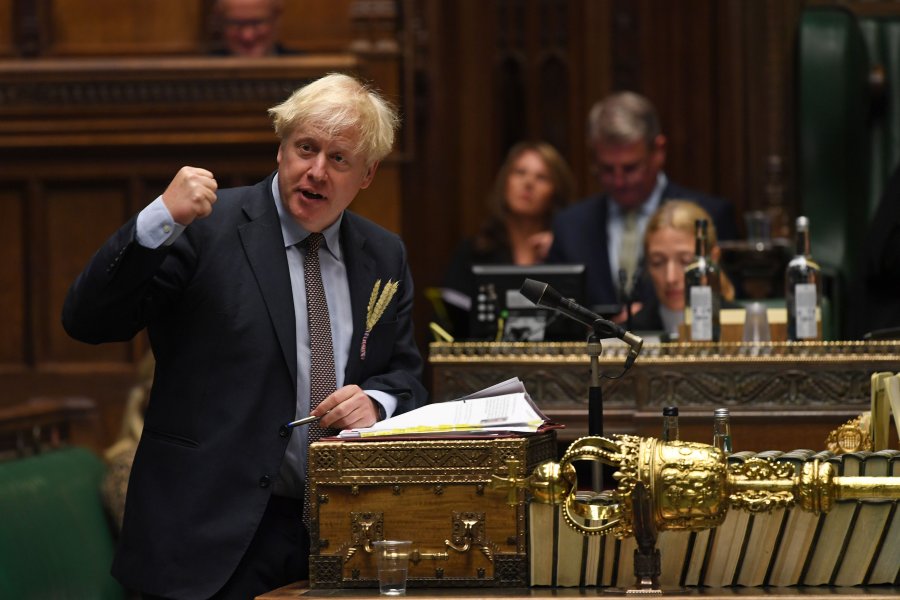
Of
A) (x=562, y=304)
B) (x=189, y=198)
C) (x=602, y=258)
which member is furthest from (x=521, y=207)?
(x=189, y=198)

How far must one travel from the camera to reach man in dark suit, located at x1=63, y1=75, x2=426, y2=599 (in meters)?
2.85

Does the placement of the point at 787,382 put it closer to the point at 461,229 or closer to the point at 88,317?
the point at 88,317

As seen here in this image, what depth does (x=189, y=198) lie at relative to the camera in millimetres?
2715

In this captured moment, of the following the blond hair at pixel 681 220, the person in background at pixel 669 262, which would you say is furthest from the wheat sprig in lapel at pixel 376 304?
the blond hair at pixel 681 220

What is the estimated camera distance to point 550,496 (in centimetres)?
253

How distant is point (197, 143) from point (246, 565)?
3.42m

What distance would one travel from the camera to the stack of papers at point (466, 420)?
272 cm

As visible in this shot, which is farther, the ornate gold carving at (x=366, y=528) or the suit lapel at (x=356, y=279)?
the suit lapel at (x=356, y=279)

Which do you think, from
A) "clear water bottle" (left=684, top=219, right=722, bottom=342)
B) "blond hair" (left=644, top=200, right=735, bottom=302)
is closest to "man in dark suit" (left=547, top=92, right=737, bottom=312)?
"blond hair" (left=644, top=200, right=735, bottom=302)

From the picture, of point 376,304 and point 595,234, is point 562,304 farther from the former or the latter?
point 595,234

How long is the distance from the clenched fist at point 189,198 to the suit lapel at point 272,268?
239 millimetres

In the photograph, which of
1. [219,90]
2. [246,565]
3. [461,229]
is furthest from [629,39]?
[246,565]

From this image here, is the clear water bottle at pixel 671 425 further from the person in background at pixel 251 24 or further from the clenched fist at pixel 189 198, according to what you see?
the person in background at pixel 251 24

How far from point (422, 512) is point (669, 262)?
2112 millimetres
